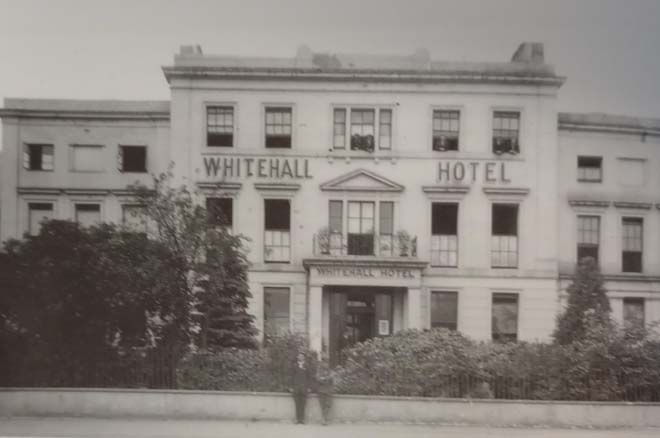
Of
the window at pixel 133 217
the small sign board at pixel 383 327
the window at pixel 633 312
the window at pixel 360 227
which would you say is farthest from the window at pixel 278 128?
the window at pixel 633 312

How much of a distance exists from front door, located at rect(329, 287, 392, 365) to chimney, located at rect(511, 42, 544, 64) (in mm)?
2983

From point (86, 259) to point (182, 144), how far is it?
1.72 m

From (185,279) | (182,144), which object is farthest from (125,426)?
(182,144)

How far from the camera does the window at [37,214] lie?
7.23m

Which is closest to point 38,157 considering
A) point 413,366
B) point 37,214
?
point 37,214

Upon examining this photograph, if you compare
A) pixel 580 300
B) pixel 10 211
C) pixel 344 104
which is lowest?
pixel 580 300

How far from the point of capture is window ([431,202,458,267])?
24.9 ft

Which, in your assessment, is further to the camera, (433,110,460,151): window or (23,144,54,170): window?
(433,110,460,151): window

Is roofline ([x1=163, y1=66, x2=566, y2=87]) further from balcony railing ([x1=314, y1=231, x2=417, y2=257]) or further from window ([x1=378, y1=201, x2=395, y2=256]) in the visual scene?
balcony railing ([x1=314, y1=231, x2=417, y2=257])

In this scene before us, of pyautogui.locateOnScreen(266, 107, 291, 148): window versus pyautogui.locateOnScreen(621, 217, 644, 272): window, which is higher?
pyautogui.locateOnScreen(266, 107, 291, 148): window

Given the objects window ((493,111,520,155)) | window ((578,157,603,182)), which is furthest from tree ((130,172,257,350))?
window ((578,157,603,182))

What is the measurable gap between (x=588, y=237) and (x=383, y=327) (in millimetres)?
2663

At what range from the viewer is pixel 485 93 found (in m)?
7.46

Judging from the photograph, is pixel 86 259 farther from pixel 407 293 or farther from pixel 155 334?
pixel 407 293
